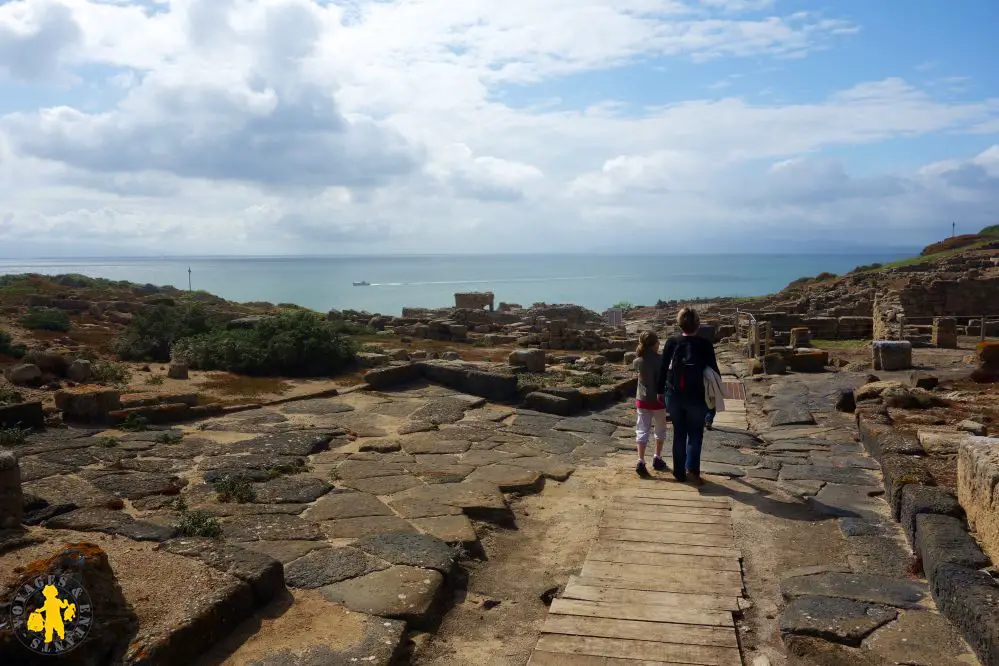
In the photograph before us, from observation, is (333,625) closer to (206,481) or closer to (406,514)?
(406,514)

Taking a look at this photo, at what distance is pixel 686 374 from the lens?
23.5 feet

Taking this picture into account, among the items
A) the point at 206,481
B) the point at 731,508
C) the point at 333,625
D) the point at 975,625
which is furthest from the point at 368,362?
the point at 975,625

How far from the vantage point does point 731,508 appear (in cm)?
663

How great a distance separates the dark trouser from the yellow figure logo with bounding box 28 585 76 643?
520 cm

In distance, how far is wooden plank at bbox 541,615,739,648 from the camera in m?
4.13

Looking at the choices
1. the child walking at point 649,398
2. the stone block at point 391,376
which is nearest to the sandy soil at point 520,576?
the child walking at point 649,398

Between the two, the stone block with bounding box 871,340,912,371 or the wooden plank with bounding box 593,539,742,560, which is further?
the stone block with bounding box 871,340,912,371

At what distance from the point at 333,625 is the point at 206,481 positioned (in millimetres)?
3004

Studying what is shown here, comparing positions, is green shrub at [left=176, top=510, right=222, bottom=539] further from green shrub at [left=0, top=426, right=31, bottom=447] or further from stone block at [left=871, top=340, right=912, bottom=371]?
stone block at [left=871, top=340, right=912, bottom=371]

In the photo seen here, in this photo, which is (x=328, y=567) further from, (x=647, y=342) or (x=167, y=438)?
(x=647, y=342)

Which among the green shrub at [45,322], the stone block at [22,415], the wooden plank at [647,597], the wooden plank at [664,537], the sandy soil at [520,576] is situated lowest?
the sandy soil at [520,576]

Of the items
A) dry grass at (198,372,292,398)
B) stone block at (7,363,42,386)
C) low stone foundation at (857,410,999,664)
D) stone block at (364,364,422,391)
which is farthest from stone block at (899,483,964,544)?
stone block at (7,363,42,386)

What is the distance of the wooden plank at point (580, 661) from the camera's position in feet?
12.7

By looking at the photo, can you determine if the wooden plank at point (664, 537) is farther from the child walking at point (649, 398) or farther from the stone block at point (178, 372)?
the stone block at point (178, 372)
